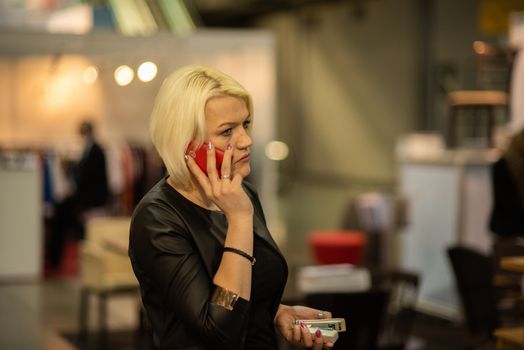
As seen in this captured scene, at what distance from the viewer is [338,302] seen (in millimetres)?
4938

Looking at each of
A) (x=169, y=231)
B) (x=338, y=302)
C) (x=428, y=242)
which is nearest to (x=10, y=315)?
(x=428, y=242)

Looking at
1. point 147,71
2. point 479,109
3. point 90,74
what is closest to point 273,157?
point 90,74

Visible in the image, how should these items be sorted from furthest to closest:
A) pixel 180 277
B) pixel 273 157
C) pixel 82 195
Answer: pixel 273 157 → pixel 82 195 → pixel 180 277

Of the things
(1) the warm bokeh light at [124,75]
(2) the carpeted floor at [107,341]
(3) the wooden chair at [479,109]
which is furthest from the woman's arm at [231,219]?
(3) the wooden chair at [479,109]

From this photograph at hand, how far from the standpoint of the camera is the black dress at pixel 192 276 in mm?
2018

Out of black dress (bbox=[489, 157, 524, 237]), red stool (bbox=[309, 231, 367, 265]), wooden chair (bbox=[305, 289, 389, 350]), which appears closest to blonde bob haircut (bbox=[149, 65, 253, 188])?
wooden chair (bbox=[305, 289, 389, 350])

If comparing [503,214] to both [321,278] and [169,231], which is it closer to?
[321,278]

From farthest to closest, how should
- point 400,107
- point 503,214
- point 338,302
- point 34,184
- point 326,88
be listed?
1. point 326,88
2. point 400,107
3. point 34,184
4. point 503,214
5. point 338,302

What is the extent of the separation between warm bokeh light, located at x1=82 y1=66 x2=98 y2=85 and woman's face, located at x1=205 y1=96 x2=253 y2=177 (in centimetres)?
744

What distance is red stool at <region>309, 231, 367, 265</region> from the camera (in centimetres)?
763

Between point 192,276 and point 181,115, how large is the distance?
0.34 meters

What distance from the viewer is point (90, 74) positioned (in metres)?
9.49

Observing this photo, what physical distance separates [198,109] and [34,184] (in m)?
8.33

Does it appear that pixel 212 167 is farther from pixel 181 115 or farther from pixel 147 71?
pixel 147 71
